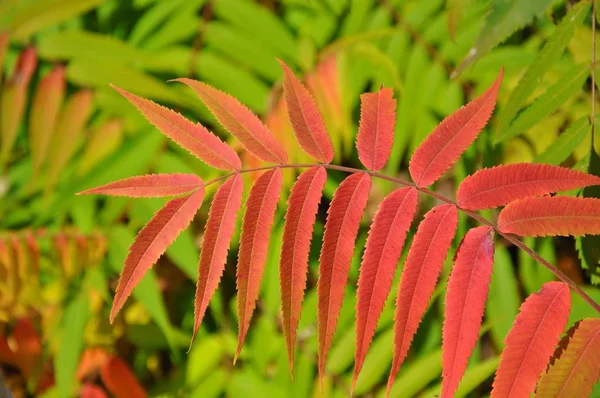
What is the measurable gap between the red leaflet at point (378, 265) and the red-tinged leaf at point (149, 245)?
0.23 m

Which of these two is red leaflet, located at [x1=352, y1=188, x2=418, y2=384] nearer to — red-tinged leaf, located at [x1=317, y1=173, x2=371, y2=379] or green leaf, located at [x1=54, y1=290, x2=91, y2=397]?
red-tinged leaf, located at [x1=317, y1=173, x2=371, y2=379]

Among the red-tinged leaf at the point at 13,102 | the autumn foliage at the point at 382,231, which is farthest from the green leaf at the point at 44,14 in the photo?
the autumn foliage at the point at 382,231

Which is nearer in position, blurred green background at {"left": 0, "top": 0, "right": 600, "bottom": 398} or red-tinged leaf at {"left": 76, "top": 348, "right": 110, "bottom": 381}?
blurred green background at {"left": 0, "top": 0, "right": 600, "bottom": 398}

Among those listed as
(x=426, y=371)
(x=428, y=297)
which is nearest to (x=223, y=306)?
(x=426, y=371)

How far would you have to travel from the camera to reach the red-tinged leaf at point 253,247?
754mm

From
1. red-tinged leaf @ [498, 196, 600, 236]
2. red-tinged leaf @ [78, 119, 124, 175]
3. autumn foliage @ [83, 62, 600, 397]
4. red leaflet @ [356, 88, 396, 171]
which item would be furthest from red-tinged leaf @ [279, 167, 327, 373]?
red-tinged leaf @ [78, 119, 124, 175]

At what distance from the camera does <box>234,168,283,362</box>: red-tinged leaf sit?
75 centimetres

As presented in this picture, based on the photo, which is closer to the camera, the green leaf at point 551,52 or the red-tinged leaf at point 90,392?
the green leaf at point 551,52

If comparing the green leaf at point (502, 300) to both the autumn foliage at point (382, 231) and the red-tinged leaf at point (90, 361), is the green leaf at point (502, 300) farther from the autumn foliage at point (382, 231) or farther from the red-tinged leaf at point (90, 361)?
the red-tinged leaf at point (90, 361)

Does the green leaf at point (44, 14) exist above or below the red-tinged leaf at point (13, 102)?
above

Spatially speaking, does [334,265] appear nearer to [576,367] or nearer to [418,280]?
[418,280]

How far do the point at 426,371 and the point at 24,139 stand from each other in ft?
4.64

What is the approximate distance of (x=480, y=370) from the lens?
3.32 ft

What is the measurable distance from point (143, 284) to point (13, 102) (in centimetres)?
55
